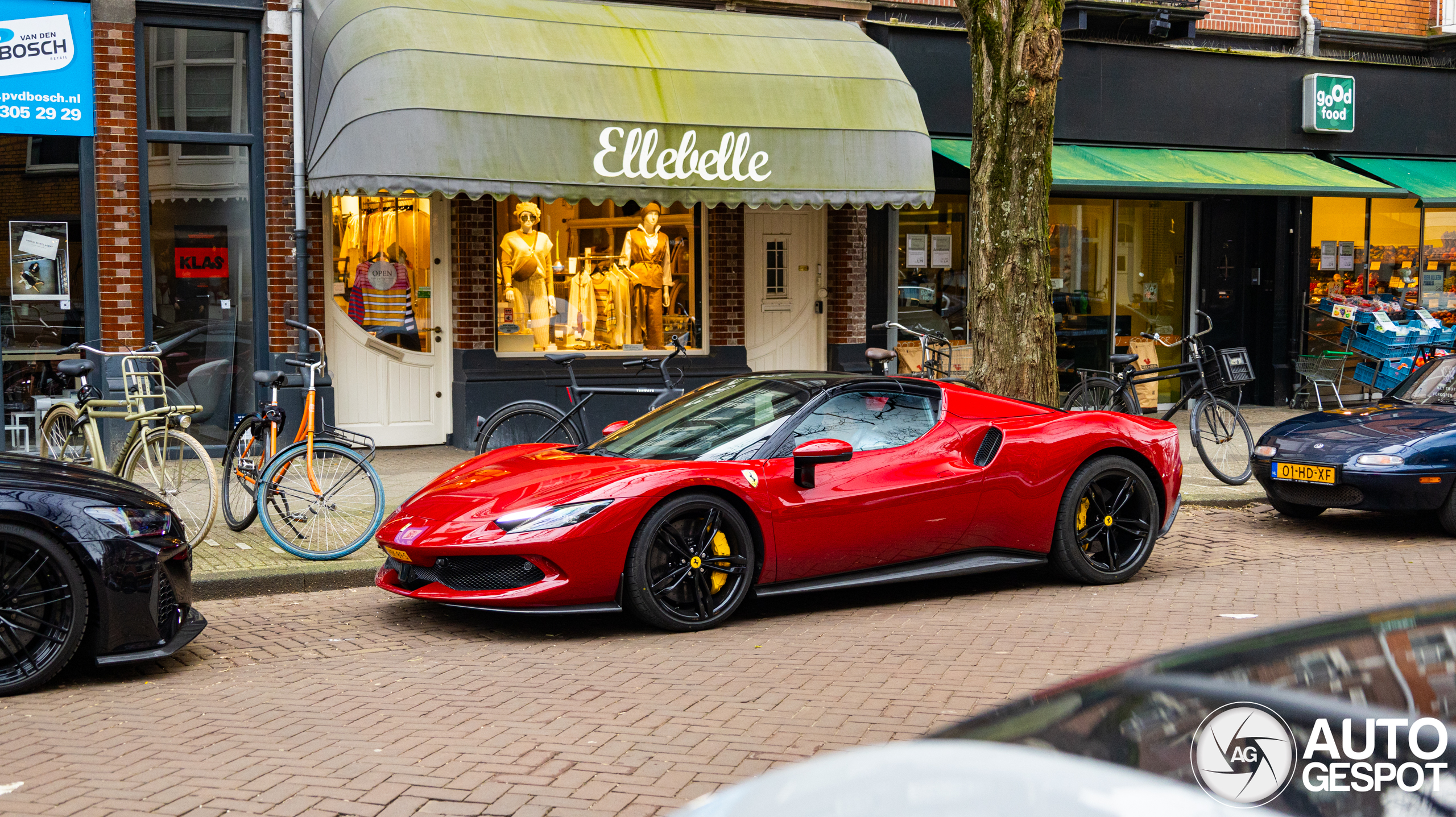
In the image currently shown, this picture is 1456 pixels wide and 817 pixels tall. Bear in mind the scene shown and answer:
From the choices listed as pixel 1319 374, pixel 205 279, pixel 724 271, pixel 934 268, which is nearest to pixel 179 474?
pixel 205 279

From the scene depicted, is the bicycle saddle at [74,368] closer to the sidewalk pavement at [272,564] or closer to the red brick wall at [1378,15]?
the sidewalk pavement at [272,564]

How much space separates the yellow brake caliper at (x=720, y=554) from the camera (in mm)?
6660

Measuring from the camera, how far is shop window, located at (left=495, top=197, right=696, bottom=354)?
13281 millimetres

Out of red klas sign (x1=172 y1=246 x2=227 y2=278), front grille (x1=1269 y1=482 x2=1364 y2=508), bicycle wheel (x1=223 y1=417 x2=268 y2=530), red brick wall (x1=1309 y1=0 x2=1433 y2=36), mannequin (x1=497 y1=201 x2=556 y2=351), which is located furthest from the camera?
red brick wall (x1=1309 y1=0 x2=1433 y2=36)

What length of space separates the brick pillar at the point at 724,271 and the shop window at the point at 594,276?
162 millimetres

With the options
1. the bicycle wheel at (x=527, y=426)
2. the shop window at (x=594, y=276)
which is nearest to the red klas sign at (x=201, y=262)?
the shop window at (x=594, y=276)

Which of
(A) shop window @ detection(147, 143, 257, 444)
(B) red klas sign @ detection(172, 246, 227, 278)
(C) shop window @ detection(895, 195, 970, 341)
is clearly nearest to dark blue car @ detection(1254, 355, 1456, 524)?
(C) shop window @ detection(895, 195, 970, 341)

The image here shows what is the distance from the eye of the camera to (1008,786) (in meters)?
1.71

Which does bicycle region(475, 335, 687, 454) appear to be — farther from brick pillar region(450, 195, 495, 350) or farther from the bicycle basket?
the bicycle basket

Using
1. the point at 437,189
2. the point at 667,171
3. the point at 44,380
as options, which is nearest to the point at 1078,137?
the point at 667,171

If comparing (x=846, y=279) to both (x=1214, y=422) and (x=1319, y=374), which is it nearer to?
(x=1214, y=422)

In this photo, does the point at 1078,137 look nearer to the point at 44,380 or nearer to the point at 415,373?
the point at 415,373

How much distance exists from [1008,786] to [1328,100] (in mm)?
17453

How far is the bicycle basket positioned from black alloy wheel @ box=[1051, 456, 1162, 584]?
4182 millimetres
